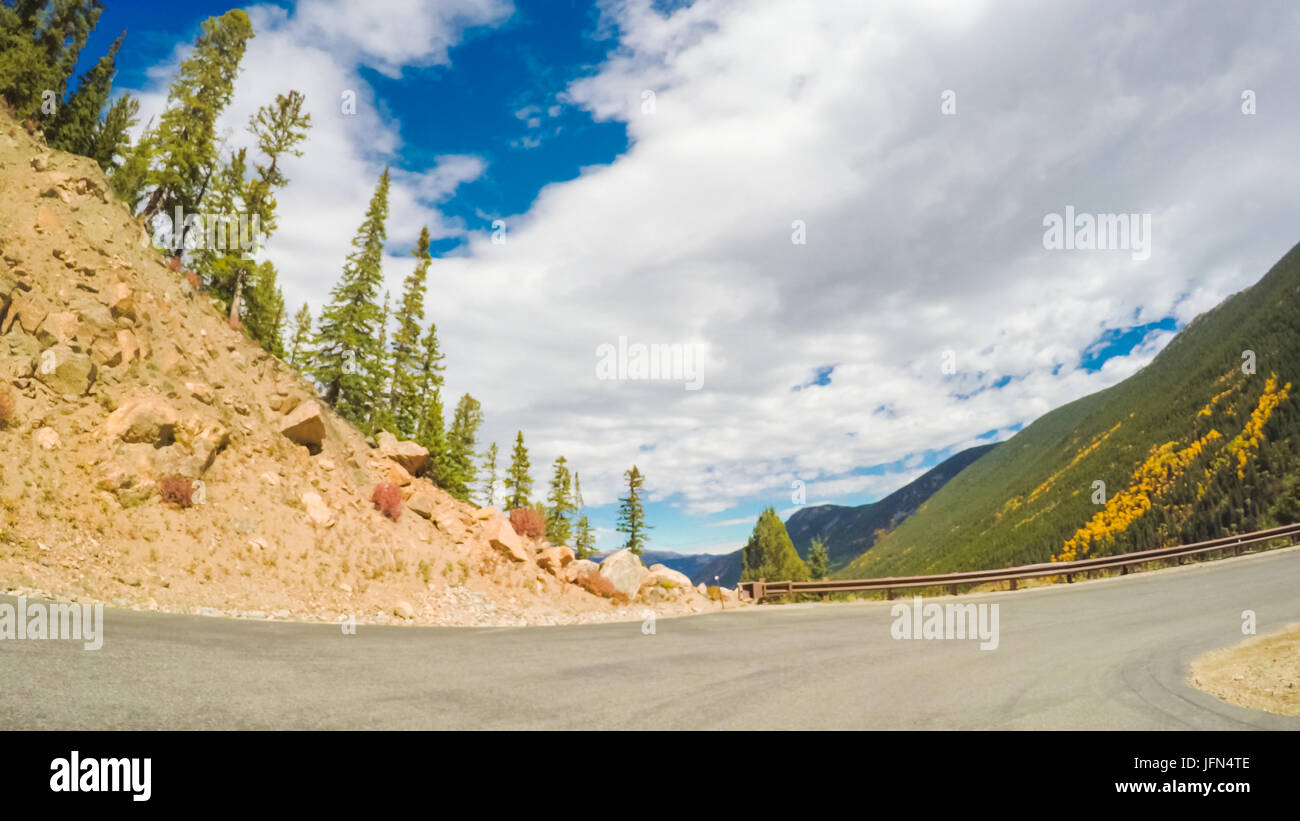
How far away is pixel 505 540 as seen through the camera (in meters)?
24.8

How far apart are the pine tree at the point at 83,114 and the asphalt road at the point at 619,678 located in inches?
1254

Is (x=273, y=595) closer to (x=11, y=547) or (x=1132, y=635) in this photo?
(x=11, y=547)

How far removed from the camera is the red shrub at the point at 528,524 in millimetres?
28750

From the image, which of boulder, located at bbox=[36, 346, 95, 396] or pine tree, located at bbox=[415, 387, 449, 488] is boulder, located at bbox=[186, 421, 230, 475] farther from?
pine tree, located at bbox=[415, 387, 449, 488]

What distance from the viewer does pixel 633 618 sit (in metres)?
20.5

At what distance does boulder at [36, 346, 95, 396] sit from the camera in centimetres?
1750

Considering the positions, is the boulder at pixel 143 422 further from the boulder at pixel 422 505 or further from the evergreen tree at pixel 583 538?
the evergreen tree at pixel 583 538

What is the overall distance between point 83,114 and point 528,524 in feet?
107

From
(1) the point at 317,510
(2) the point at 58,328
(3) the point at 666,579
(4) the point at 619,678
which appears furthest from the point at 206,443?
(4) the point at 619,678

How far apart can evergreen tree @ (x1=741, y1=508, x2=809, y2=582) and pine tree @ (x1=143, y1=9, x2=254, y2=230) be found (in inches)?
2410

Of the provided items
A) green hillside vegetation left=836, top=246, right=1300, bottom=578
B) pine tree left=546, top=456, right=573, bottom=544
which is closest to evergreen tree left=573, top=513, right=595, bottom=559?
pine tree left=546, top=456, right=573, bottom=544

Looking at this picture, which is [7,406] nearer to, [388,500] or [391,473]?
[388,500]

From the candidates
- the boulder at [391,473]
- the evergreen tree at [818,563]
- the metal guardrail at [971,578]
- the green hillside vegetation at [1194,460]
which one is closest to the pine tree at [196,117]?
the boulder at [391,473]
